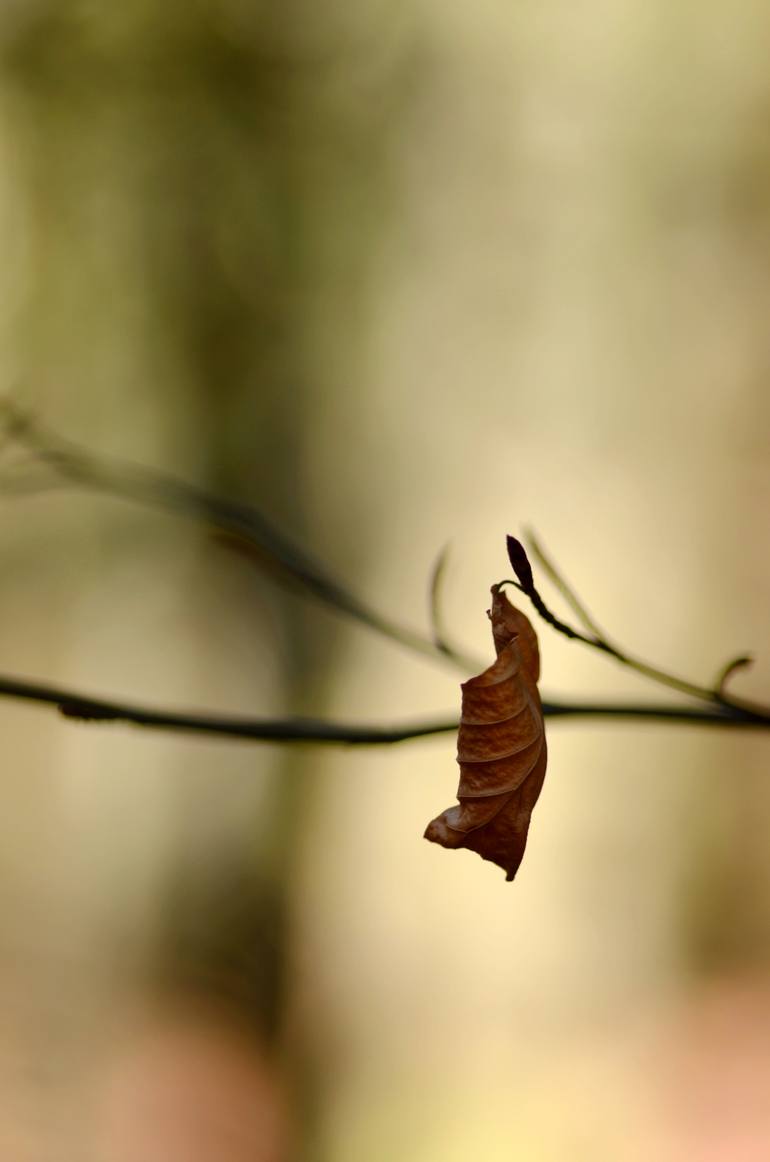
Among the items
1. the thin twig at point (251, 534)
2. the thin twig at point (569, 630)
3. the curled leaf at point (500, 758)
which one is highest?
the thin twig at point (251, 534)

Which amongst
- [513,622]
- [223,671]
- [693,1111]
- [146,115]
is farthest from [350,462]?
[513,622]

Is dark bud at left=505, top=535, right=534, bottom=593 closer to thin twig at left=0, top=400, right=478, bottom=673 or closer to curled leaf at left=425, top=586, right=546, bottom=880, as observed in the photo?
curled leaf at left=425, top=586, right=546, bottom=880

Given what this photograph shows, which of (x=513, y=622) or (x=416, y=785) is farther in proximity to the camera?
(x=416, y=785)

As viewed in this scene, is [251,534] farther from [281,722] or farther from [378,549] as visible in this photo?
[378,549]

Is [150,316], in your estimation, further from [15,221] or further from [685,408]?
[685,408]

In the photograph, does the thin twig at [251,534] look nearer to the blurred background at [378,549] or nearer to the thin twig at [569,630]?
the thin twig at [569,630]

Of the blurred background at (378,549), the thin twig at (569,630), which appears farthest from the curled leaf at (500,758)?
the blurred background at (378,549)
